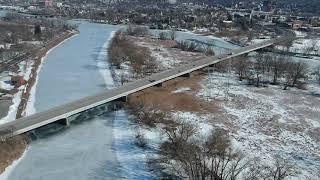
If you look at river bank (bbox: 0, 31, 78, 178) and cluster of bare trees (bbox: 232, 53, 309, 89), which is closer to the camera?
river bank (bbox: 0, 31, 78, 178)

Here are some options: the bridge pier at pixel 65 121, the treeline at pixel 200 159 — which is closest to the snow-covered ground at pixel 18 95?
the bridge pier at pixel 65 121

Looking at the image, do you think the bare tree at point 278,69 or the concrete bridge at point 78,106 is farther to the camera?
the bare tree at point 278,69

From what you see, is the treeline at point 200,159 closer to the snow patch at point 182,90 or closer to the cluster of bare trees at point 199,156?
the cluster of bare trees at point 199,156

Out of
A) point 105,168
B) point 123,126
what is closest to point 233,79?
point 123,126

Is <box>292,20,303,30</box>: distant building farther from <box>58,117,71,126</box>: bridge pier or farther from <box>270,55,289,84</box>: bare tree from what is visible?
<box>58,117,71,126</box>: bridge pier

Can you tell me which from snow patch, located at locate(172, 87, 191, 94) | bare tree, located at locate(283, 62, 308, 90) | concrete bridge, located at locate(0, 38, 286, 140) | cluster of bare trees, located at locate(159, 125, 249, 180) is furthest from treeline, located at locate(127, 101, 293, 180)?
bare tree, located at locate(283, 62, 308, 90)

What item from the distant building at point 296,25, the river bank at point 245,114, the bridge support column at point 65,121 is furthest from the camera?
the distant building at point 296,25

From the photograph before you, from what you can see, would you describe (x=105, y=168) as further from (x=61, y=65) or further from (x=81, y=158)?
(x=61, y=65)
